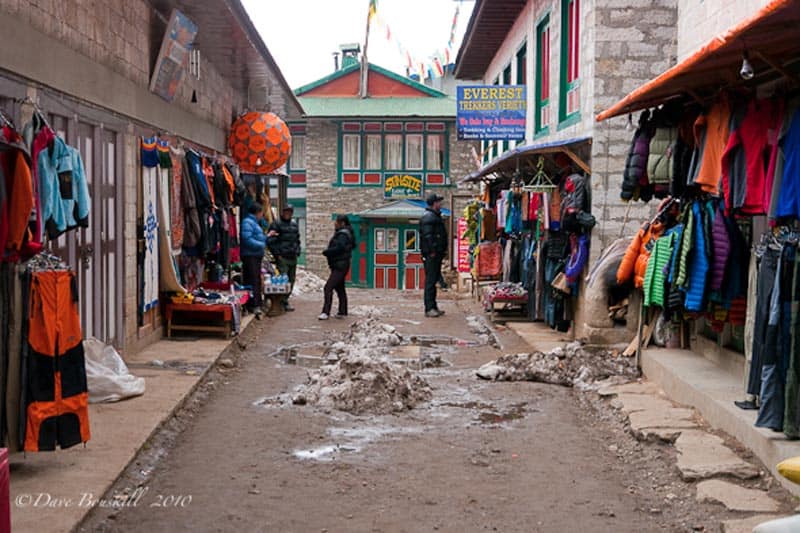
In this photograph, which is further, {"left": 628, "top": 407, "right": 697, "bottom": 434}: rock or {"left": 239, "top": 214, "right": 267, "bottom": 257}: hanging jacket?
{"left": 239, "top": 214, "right": 267, "bottom": 257}: hanging jacket

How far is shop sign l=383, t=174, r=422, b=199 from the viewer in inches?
1391

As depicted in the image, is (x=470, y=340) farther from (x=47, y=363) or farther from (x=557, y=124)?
(x=47, y=363)

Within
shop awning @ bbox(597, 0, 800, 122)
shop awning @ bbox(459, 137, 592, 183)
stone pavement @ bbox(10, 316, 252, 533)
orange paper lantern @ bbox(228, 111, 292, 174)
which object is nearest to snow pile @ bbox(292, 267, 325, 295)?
orange paper lantern @ bbox(228, 111, 292, 174)

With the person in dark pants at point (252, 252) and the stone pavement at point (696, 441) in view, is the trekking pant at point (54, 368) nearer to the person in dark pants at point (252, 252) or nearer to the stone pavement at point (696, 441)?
the stone pavement at point (696, 441)

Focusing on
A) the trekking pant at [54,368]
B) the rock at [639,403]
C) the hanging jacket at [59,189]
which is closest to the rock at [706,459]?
the rock at [639,403]

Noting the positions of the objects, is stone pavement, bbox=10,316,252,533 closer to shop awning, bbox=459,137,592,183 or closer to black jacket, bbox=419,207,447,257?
shop awning, bbox=459,137,592,183

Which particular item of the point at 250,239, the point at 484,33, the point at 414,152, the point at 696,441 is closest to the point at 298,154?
the point at 414,152

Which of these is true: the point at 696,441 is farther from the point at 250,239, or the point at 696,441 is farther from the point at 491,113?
the point at 491,113

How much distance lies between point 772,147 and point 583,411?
3247 mm

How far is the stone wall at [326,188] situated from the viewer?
116 ft

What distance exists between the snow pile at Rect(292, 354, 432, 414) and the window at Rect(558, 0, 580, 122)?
17.8 feet

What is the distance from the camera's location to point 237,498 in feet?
20.2

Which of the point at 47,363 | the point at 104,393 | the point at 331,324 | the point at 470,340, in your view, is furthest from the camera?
the point at 331,324

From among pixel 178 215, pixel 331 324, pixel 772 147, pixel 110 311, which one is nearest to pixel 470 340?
pixel 331 324
